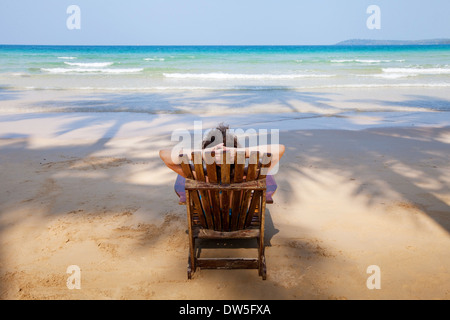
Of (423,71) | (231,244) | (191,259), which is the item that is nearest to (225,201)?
(191,259)

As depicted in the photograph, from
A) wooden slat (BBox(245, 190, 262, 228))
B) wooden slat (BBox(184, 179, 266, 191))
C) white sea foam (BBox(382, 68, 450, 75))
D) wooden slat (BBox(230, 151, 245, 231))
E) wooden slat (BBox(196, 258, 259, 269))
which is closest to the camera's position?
wooden slat (BBox(230, 151, 245, 231))

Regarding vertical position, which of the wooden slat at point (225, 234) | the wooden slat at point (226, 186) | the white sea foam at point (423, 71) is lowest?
the wooden slat at point (225, 234)

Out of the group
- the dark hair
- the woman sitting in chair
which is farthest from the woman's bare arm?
the dark hair

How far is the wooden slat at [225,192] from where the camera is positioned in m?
2.56

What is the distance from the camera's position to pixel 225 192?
9.37 ft

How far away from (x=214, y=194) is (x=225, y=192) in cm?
9

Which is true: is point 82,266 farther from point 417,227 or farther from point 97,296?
point 417,227

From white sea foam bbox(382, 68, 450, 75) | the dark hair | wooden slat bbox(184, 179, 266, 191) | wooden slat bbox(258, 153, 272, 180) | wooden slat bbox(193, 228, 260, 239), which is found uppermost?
white sea foam bbox(382, 68, 450, 75)

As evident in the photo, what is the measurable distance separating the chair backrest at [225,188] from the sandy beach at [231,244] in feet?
1.55

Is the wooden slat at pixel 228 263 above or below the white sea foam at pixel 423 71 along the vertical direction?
below

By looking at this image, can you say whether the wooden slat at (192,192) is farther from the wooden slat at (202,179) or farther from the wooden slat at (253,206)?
the wooden slat at (253,206)

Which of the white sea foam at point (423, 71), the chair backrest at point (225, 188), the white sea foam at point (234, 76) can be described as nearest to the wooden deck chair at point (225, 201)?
the chair backrest at point (225, 188)

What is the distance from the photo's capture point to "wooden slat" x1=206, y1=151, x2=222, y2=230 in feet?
8.54

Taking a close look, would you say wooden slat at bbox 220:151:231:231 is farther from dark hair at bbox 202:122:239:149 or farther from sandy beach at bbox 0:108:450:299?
dark hair at bbox 202:122:239:149
